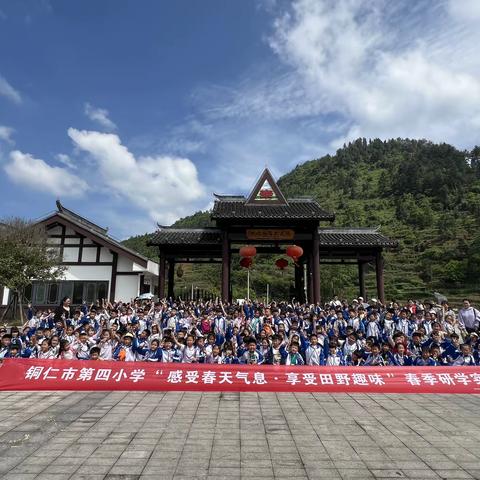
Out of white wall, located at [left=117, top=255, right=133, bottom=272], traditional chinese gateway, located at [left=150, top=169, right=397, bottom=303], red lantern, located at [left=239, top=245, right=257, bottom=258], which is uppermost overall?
A: traditional chinese gateway, located at [left=150, top=169, right=397, bottom=303]

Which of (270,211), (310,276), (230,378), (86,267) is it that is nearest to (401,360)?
(230,378)

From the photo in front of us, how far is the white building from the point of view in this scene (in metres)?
21.5

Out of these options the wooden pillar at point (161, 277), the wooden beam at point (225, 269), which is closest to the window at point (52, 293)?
the wooden pillar at point (161, 277)

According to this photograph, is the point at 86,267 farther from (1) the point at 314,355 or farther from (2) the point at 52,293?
(1) the point at 314,355

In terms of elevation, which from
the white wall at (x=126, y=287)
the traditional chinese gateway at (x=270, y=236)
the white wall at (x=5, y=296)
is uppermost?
the traditional chinese gateway at (x=270, y=236)

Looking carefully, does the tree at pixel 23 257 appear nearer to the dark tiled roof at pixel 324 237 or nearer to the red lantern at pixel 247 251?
the dark tiled roof at pixel 324 237

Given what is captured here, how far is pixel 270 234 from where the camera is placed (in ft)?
64.6

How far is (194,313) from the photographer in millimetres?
14445

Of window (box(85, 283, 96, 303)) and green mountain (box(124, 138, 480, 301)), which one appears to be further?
green mountain (box(124, 138, 480, 301))

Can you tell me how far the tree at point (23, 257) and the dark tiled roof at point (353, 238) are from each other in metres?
14.6

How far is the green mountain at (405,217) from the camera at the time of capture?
1871 inches

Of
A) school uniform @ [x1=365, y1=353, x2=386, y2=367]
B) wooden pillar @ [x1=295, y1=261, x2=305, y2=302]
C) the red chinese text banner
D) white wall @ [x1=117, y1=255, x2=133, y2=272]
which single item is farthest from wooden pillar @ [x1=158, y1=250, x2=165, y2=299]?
school uniform @ [x1=365, y1=353, x2=386, y2=367]

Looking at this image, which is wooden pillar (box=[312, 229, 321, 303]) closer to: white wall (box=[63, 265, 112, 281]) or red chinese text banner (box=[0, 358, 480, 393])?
red chinese text banner (box=[0, 358, 480, 393])

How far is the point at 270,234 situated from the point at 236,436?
47.9 ft
